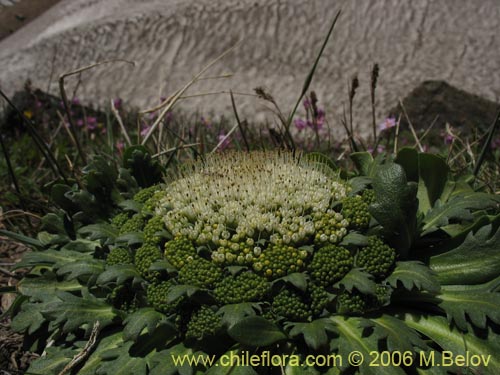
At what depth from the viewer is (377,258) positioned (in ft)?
6.88

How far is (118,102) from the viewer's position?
5.01m

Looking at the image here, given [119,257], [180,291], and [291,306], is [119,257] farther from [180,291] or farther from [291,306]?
[291,306]

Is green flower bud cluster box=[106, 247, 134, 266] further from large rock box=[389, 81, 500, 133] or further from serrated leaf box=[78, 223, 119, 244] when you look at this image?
large rock box=[389, 81, 500, 133]

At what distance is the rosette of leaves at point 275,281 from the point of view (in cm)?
196

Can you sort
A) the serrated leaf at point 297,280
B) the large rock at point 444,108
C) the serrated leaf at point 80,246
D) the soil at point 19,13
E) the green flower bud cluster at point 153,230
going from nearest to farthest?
1. the serrated leaf at point 297,280
2. the green flower bud cluster at point 153,230
3. the serrated leaf at point 80,246
4. the large rock at point 444,108
5. the soil at point 19,13

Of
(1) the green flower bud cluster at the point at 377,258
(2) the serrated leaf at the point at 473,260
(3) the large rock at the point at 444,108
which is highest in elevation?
(1) the green flower bud cluster at the point at 377,258

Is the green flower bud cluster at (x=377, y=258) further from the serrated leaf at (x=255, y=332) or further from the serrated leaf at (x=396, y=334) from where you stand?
the serrated leaf at (x=255, y=332)

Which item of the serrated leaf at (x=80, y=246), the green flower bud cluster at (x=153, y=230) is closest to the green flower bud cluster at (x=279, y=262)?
the green flower bud cluster at (x=153, y=230)

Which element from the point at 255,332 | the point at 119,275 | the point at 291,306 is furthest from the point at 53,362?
the point at 291,306

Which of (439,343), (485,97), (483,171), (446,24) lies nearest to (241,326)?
(439,343)

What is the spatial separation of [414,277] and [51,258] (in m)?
1.61

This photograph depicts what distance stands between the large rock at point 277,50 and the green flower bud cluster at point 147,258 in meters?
3.79

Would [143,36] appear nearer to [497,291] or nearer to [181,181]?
[181,181]

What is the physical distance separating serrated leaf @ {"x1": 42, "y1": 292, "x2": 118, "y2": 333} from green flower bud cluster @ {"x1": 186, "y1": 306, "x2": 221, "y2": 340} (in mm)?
380
